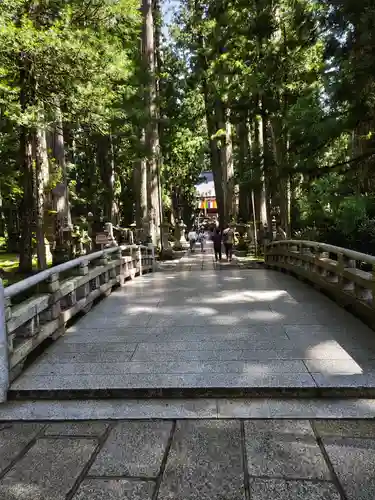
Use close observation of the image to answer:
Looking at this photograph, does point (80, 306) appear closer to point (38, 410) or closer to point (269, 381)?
point (38, 410)

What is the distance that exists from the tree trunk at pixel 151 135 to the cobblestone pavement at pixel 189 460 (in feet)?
48.3

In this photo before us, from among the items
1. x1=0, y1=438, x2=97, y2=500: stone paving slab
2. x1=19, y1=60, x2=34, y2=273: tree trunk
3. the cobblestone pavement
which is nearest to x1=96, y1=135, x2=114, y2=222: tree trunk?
x1=19, y1=60, x2=34, y2=273: tree trunk

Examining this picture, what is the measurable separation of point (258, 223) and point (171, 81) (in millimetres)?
10802

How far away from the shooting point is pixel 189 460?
266 cm

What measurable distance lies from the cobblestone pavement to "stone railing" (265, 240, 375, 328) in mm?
2424

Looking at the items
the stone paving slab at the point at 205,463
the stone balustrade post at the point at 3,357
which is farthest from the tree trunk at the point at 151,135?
the stone paving slab at the point at 205,463

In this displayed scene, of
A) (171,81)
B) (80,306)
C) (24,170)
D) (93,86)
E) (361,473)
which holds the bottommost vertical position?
(361,473)

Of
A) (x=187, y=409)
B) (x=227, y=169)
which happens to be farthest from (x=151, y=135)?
(x=187, y=409)

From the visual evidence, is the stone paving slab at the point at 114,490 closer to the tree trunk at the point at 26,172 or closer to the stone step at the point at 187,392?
the stone step at the point at 187,392

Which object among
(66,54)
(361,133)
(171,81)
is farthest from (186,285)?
(171,81)

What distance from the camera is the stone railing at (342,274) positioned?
A: 5223mm

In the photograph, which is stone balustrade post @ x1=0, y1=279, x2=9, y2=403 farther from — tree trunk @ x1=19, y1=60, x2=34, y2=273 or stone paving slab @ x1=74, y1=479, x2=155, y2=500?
tree trunk @ x1=19, y1=60, x2=34, y2=273

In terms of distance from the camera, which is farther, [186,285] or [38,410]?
[186,285]

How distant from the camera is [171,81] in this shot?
26453 mm
